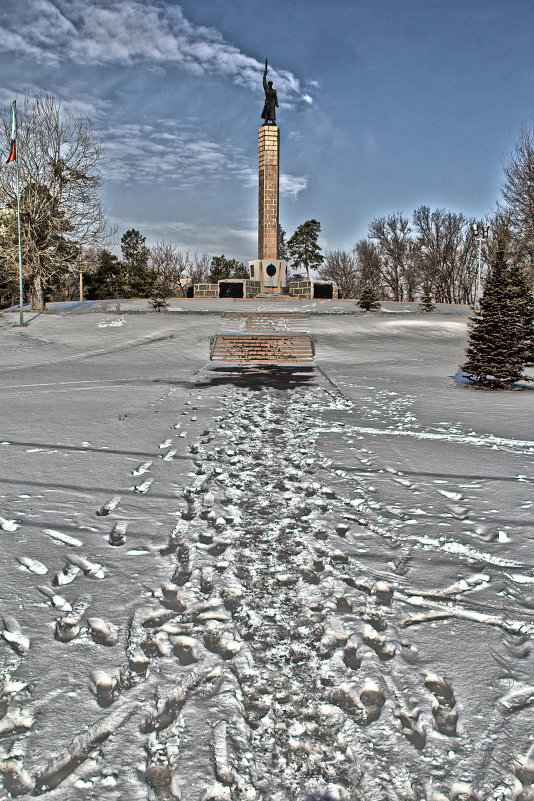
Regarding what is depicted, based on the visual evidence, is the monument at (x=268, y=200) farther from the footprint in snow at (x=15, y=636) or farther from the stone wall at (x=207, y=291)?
the footprint in snow at (x=15, y=636)

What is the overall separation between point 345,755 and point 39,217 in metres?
27.0

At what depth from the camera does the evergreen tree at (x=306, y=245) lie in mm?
56125

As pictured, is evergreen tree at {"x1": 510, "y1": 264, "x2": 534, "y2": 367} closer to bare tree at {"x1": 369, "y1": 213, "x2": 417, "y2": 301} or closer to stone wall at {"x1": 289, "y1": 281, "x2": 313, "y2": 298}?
stone wall at {"x1": 289, "y1": 281, "x2": 313, "y2": 298}

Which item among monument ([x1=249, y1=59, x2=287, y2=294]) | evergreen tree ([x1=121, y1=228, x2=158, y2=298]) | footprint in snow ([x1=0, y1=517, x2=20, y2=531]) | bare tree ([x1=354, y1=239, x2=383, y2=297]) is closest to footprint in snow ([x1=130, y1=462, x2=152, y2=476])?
footprint in snow ([x1=0, y1=517, x2=20, y2=531])

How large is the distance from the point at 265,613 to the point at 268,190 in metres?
30.4

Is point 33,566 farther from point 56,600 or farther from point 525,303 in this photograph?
point 525,303

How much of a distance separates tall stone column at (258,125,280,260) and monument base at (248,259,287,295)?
46 cm

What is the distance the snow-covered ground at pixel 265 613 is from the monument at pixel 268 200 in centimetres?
2562

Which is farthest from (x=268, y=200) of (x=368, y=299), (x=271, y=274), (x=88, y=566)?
(x=88, y=566)

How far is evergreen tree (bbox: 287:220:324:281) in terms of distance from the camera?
56125mm

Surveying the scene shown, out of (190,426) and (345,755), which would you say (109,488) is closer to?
(190,426)

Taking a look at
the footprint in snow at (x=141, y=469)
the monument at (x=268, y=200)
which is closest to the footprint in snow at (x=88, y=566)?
the footprint in snow at (x=141, y=469)

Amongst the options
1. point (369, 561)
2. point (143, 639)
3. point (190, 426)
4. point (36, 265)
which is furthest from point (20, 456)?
point (36, 265)

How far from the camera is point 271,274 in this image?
30.3 metres
